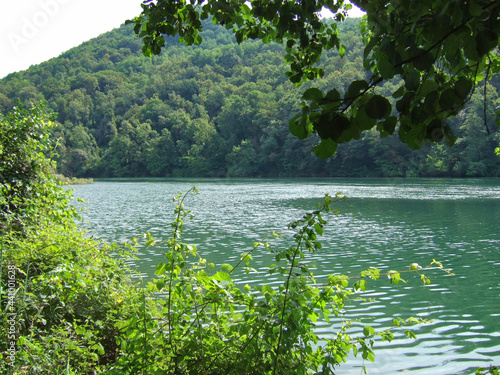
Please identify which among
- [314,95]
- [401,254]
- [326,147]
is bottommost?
[401,254]

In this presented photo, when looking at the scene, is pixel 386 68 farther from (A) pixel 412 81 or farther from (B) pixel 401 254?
(B) pixel 401 254

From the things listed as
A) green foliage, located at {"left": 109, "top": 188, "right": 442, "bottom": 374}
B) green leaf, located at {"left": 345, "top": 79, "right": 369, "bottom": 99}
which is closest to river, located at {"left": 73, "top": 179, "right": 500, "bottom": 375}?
green foliage, located at {"left": 109, "top": 188, "right": 442, "bottom": 374}

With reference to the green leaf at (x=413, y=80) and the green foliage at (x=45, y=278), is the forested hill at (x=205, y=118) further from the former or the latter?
the green leaf at (x=413, y=80)

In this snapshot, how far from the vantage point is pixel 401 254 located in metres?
12.7

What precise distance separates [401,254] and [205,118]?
308 ft

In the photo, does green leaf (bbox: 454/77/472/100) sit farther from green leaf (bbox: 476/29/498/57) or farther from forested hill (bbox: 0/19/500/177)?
forested hill (bbox: 0/19/500/177)

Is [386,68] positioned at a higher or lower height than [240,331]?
higher

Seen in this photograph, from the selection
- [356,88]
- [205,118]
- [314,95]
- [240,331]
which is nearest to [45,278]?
[240,331]

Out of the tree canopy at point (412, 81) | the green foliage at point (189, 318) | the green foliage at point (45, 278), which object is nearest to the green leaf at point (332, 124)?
the tree canopy at point (412, 81)

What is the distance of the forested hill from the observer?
62.1 metres

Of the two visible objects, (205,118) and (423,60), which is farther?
(205,118)

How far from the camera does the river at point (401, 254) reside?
6191mm

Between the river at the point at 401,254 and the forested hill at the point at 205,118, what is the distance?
30.5 metres

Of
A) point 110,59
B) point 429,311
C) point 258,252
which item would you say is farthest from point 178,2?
point 110,59
